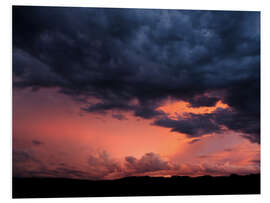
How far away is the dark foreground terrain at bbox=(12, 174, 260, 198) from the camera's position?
5.66m

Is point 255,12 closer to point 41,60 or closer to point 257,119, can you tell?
point 257,119

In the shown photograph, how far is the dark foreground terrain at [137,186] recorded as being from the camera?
18.6 feet

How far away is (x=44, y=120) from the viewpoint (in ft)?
19.0

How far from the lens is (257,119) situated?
6090 mm

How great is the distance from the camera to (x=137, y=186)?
5.91m

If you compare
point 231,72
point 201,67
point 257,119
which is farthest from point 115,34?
point 257,119

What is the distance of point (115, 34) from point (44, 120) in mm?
2279

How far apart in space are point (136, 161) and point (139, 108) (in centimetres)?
109

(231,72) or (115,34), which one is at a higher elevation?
(115,34)

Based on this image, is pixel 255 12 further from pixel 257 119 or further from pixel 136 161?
pixel 136 161
